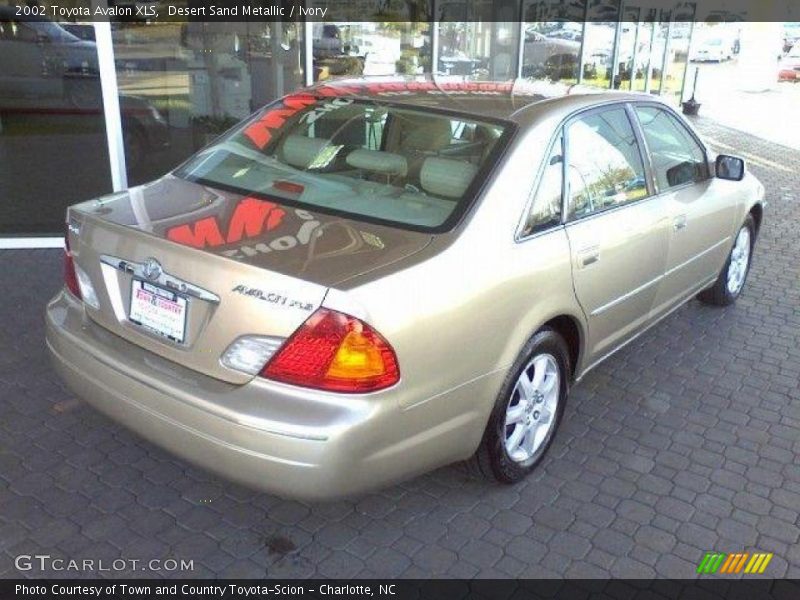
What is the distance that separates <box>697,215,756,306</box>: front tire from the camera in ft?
16.9

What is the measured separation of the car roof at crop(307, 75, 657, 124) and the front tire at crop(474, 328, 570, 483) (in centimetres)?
96

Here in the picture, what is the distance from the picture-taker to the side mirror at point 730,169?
4473 millimetres

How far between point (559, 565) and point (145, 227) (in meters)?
1.94

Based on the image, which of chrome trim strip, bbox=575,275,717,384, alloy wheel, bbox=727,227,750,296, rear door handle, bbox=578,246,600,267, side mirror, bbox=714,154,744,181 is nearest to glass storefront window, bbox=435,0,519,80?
alloy wheel, bbox=727,227,750,296

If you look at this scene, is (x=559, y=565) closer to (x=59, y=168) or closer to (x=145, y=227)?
(x=145, y=227)

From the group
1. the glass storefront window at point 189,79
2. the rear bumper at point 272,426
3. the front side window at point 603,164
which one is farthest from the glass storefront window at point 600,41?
the rear bumper at point 272,426

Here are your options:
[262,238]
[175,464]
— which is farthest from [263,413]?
[175,464]

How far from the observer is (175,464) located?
10.5ft

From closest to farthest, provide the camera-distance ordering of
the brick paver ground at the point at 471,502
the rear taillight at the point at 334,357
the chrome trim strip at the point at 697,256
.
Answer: the rear taillight at the point at 334,357 < the brick paver ground at the point at 471,502 < the chrome trim strip at the point at 697,256

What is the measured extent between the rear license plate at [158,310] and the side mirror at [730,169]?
343 cm

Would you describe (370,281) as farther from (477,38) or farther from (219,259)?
(477,38)

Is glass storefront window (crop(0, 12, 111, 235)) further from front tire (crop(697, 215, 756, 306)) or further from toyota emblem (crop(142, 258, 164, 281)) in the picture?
front tire (crop(697, 215, 756, 306))

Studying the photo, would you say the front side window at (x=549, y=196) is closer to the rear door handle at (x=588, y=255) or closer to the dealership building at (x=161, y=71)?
the rear door handle at (x=588, y=255)

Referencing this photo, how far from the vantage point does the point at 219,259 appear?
239 cm
